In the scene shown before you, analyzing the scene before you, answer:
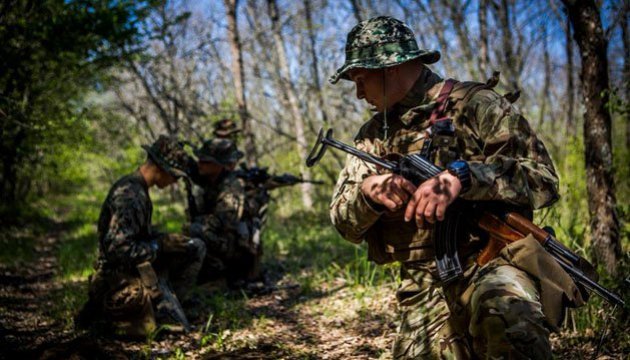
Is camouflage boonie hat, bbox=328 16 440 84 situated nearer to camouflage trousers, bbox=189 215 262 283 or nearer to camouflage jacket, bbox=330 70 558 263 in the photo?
camouflage jacket, bbox=330 70 558 263

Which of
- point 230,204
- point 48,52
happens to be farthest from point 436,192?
point 48,52

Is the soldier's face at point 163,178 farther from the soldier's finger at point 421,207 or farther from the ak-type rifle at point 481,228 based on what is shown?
the soldier's finger at point 421,207

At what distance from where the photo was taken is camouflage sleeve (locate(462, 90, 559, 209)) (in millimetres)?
1927

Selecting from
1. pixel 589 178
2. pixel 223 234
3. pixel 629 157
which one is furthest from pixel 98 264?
pixel 629 157

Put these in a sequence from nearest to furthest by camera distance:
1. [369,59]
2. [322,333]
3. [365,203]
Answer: [365,203] < [369,59] < [322,333]

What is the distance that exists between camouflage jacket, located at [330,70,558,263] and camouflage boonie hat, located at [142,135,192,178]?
2.26 m

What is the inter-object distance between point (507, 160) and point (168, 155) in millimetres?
3229

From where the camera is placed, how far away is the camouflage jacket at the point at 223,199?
18.7ft

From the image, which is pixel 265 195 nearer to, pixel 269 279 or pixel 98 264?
pixel 269 279

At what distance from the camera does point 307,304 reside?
484cm

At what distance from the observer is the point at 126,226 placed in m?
3.93

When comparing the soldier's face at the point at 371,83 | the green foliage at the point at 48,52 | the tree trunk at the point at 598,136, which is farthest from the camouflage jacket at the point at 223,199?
the tree trunk at the point at 598,136

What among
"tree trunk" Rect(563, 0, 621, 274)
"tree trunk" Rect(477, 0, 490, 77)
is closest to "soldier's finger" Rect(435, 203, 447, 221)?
"tree trunk" Rect(563, 0, 621, 274)

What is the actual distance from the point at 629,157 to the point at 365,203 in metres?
5.05
